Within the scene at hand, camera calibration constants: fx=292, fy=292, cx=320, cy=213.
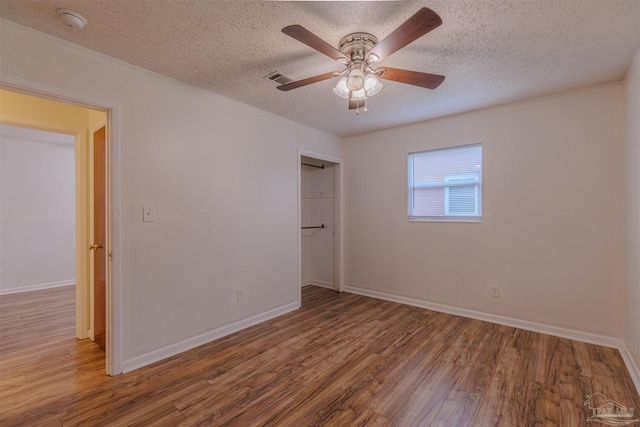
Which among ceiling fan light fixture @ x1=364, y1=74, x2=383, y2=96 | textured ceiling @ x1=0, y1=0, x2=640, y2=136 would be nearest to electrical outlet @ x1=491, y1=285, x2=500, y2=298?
textured ceiling @ x1=0, y1=0, x2=640, y2=136

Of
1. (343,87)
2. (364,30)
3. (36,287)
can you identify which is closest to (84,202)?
(343,87)

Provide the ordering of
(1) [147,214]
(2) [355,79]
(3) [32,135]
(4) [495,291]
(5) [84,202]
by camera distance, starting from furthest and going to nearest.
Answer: (3) [32,135]
(4) [495,291]
(5) [84,202]
(1) [147,214]
(2) [355,79]

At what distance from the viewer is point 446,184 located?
3.68 m

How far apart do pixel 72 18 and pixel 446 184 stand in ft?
12.2

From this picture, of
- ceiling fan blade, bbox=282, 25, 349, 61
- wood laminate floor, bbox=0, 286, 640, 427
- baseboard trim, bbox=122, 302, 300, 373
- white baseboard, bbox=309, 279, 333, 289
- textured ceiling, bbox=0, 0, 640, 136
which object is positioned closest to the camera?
ceiling fan blade, bbox=282, 25, 349, 61

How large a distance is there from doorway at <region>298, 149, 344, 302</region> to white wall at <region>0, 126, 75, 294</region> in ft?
13.5

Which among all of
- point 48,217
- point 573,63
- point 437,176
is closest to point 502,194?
point 437,176

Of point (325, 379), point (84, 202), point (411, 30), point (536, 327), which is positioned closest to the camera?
point (411, 30)

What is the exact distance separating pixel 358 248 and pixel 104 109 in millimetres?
3426

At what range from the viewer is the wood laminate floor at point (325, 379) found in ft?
5.88

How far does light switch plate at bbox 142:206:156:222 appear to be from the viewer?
7.86ft

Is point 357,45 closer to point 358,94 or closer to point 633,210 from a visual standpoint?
point 358,94

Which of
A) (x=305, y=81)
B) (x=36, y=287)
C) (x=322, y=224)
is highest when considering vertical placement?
(x=305, y=81)

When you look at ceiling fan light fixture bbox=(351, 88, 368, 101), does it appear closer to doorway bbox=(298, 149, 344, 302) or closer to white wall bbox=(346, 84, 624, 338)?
white wall bbox=(346, 84, 624, 338)
